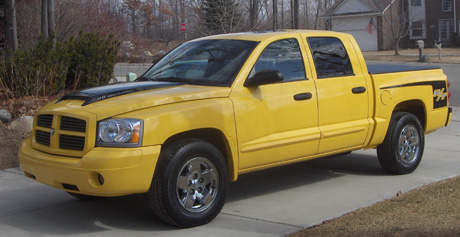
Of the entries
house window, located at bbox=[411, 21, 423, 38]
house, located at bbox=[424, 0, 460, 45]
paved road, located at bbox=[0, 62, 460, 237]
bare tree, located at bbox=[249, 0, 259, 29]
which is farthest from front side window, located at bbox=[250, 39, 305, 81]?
house window, located at bbox=[411, 21, 423, 38]

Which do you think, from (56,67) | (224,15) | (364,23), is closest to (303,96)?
(56,67)

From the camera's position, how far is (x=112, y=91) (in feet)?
18.4

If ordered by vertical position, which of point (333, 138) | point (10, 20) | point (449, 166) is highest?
point (10, 20)

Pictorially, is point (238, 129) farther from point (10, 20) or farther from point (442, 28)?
point (442, 28)

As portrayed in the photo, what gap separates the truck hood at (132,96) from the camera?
5195mm

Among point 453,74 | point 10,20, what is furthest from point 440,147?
point 453,74

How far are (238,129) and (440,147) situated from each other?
4.89m

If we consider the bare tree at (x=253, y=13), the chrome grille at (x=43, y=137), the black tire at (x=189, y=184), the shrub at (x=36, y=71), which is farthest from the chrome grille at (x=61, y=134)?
the bare tree at (x=253, y=13)

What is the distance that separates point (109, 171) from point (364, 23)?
4747 cm

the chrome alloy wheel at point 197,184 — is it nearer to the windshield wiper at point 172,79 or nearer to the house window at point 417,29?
the windshield wiper at point 172,79

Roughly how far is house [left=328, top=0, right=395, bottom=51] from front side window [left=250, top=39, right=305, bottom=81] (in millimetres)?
42669

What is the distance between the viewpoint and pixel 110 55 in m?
11.5

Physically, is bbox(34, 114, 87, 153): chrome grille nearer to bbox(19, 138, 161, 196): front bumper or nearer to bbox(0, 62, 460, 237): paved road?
bbox(19, 138, 161, 196): front bumper

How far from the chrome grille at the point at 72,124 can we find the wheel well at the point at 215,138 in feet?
2.64
